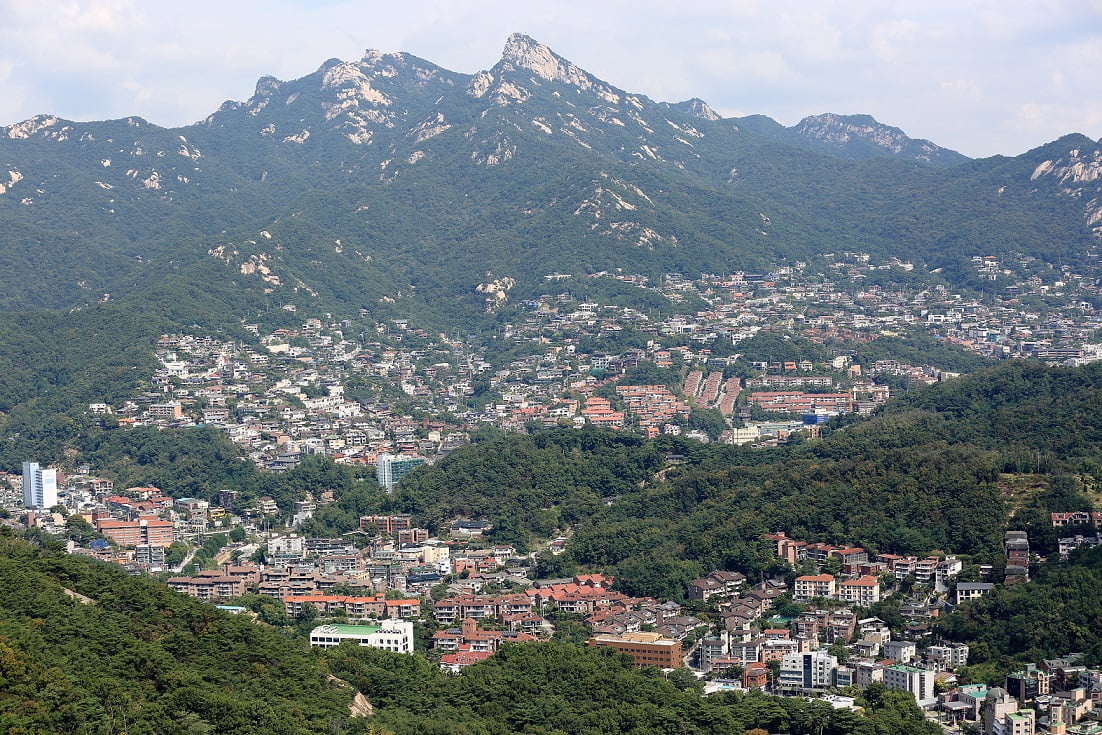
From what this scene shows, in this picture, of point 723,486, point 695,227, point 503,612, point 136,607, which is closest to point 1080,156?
point 695,227

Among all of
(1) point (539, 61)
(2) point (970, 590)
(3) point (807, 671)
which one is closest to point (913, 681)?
(3) point (807, 671)

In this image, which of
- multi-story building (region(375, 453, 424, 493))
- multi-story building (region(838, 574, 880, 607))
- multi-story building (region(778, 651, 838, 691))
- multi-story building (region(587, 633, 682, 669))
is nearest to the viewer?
multi-story building (region(778, 651, 838, 691))

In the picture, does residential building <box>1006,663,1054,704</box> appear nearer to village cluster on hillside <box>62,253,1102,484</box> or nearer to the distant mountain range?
village cluster on hillside <box>62,253,1102,484</box>

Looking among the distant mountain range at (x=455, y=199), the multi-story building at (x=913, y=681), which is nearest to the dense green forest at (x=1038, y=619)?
the multi-story building at (x=913, y=681)

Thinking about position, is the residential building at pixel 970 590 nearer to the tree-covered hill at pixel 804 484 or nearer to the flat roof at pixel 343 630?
the tree-covered hill at pixel 804 484

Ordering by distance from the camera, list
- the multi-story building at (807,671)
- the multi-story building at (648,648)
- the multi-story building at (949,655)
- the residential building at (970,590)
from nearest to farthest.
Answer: the multi-story building at (807,671)
the multi-story building at (949,655)
the multi-story building at (648,648)
the residential building at (970,590)

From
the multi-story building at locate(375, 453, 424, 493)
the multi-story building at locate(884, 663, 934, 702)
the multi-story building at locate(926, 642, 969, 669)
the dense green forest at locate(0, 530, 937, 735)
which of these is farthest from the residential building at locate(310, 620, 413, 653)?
the multi-story building at locate(375, 453, 424, 493)

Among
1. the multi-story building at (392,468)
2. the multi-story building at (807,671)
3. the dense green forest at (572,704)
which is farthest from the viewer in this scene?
the multi-story building at (392,468)

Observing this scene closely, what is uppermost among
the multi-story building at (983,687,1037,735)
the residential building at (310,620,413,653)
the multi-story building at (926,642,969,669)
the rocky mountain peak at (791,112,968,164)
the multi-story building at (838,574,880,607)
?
the rocky mountain peak at (791,112,968,164)
